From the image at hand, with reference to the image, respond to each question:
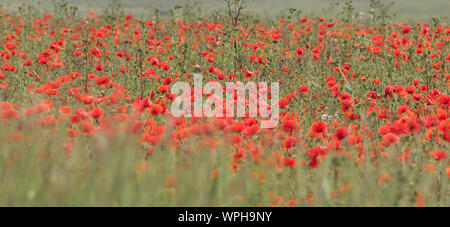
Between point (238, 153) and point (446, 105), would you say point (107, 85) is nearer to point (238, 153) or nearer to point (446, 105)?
point (238, 153)

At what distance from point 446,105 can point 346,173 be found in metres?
1.58

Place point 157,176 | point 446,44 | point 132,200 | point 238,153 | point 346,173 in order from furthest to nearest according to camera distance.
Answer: point 446,44
point 238,153
point 346,173
point 157,176
point 132,200

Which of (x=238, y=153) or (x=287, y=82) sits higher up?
(x=287, y=82)

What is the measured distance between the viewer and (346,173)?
215 centimetres

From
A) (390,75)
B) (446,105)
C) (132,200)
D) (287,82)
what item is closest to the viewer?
(132,200)

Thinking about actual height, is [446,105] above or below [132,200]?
above

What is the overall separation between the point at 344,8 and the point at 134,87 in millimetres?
3390

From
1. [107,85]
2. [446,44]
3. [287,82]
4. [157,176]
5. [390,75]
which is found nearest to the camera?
[157,176]

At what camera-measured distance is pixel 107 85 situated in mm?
4039

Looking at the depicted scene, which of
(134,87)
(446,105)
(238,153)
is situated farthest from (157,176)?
(134,87)

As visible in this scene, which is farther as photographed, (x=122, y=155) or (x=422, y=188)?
(x=422, y=188)

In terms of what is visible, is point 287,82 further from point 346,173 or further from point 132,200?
point 132,200
